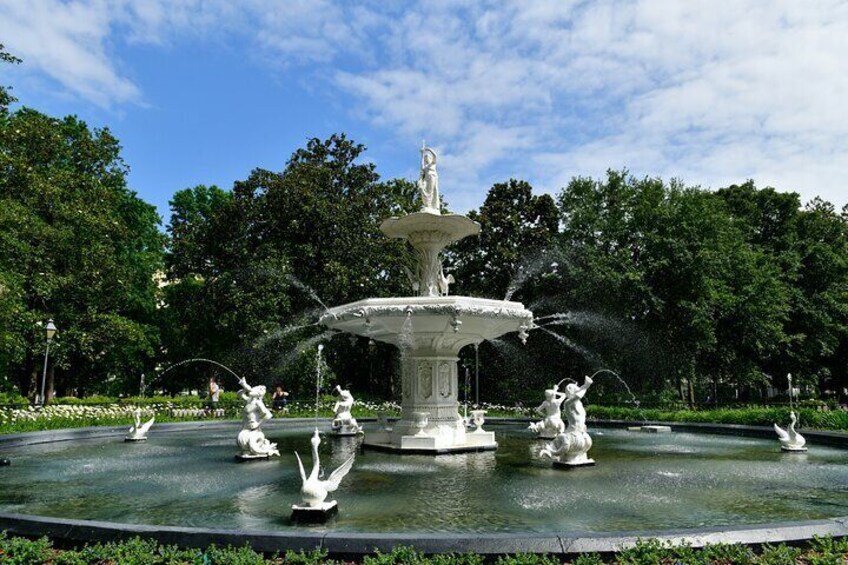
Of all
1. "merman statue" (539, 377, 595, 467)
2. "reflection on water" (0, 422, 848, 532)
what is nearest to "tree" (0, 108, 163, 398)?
"reflection on water" (0, 422, 848, 532)

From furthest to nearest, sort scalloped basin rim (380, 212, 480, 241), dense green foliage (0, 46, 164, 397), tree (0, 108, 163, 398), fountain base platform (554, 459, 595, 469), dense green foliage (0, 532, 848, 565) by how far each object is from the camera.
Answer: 1. tree (0, 108, 163, 398)
2. dense green foliage (0, 46, 164, 397)
3. scalloped basin rim (380, 212, 480, 241)
4. fountain base platform (554, 459, 595, 469)
5. dense green foliage (0, 532, 848, 565)

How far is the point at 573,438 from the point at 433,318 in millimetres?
3747

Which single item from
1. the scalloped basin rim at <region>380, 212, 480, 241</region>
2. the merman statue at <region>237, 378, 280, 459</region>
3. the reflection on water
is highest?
the scalloped basin rim at <region>380, 212, 480, 241</region>

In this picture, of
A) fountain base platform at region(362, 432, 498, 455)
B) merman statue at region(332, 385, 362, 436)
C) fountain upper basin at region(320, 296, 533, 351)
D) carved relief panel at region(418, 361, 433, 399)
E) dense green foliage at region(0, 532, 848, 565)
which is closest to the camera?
dense green foliage at region(0, 532, 848, 565)

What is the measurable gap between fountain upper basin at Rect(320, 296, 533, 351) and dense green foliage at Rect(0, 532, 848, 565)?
7.72m

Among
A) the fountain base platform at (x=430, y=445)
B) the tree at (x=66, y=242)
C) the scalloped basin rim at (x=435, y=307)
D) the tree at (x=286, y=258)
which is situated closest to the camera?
the scalloped basin rim at (x=435, y=307)

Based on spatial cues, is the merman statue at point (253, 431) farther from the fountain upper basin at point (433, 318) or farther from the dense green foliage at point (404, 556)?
the dense green foliage at point (404, 556)

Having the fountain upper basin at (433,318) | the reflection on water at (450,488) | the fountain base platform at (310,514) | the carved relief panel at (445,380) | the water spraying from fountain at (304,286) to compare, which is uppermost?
the water spraying from fountain at (304,286)

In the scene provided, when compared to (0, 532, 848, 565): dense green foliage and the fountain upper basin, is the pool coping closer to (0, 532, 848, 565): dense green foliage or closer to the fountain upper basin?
(0, 532, 848, 565): dense green foliage

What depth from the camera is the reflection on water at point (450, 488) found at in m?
7.02

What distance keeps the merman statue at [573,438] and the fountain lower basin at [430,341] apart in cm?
278

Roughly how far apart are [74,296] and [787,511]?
30658 millimetres

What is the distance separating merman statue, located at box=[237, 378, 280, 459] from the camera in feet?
39.8

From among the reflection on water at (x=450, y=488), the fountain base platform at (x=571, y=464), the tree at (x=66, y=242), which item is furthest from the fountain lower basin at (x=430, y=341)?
the tree at (x=66, y=242)
